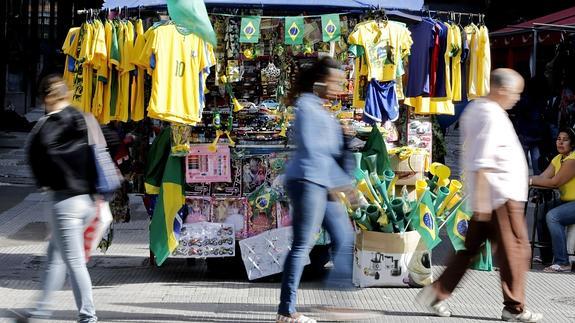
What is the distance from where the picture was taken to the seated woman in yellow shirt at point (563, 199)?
8836 millimetres

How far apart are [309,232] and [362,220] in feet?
5.90

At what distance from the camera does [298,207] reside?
608 cm

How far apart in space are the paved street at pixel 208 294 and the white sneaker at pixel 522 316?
212 mm

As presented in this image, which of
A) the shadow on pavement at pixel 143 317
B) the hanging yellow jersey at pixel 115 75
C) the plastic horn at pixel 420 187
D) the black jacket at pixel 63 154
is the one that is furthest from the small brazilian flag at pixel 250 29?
the black jacket at pixel 63 154

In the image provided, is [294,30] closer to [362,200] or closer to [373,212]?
[362,200]

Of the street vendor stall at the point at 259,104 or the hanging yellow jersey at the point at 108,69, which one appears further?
the hanging yellow jersey at the point at 108,69

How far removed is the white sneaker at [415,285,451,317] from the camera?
21.8 ft

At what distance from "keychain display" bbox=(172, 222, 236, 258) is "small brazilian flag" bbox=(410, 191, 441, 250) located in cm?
156

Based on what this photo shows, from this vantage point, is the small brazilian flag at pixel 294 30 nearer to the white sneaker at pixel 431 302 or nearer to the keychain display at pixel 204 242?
the keychain display at pixel 204 242

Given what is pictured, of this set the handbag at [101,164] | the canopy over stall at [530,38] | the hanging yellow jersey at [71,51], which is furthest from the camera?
the canopy over stall at [530,38]

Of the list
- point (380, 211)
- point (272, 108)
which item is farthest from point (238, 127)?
point (380, 211)

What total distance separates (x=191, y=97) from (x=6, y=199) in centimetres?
673

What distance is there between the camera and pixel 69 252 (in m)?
5.79

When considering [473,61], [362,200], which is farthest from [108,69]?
[473,61]
